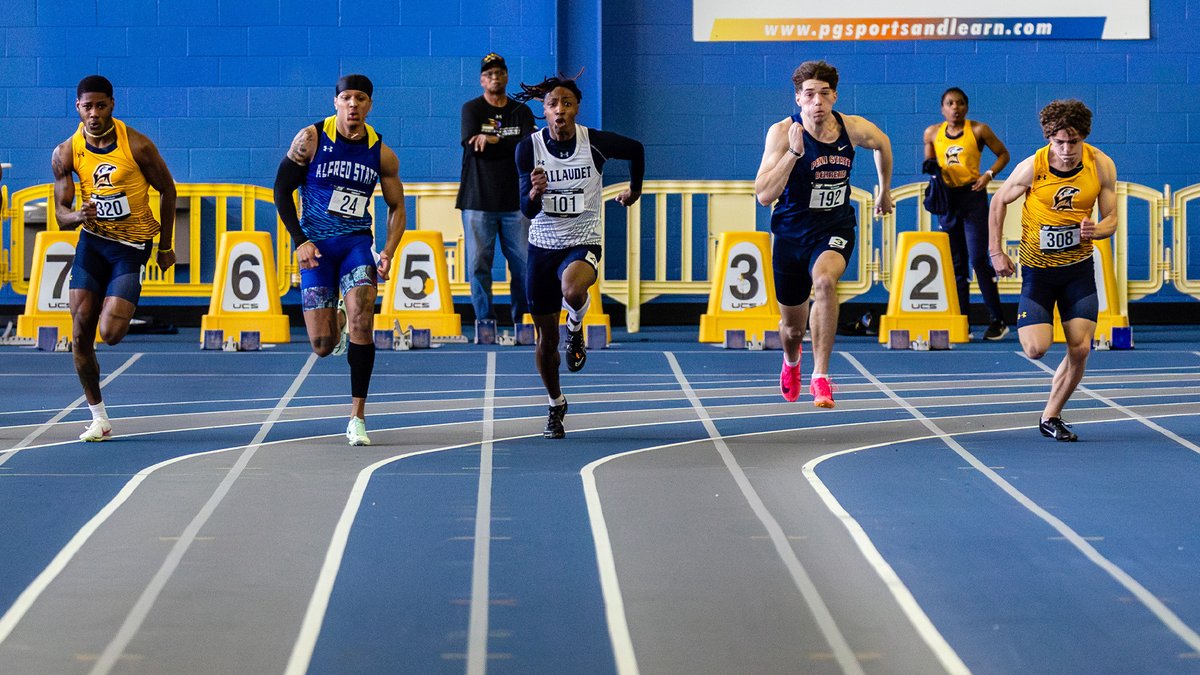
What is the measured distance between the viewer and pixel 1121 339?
13.5m

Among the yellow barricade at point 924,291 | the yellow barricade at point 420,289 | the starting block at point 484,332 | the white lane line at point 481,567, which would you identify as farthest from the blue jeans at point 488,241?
the white lane line at point 481,567

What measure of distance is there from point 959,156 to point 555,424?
21.7 ft

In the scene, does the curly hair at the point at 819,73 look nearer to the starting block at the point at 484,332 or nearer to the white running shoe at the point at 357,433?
the white running shoe at the point at 357,433

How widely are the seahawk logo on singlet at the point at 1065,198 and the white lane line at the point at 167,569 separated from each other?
13.5 feet

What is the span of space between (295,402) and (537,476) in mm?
3238

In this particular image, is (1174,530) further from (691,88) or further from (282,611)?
(691,88)

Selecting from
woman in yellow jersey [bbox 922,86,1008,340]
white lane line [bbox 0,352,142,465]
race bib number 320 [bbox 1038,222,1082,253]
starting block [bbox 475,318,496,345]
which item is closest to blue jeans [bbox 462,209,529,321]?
starting block [bbox 475,318,496,345]

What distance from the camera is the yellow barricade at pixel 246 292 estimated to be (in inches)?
545

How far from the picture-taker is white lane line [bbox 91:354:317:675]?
431cm

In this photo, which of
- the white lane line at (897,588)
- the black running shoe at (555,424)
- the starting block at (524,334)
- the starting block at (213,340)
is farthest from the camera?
the starting block at (524,334)

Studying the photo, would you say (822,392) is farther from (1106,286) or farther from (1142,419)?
(1106,286)

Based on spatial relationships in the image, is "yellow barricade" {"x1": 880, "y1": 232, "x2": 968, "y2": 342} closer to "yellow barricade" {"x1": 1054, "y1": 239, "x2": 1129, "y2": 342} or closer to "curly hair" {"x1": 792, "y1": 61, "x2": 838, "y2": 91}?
"yellow barricade" {"x1": 1054, "y1": 239, "x2": 1129, "y2": 342}

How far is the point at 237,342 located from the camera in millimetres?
13359

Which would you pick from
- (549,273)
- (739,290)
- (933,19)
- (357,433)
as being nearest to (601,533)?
(357,433)
